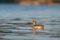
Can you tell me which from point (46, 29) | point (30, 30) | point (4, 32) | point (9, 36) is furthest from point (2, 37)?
point (46, 29)

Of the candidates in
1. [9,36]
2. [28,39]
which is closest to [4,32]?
[9,36]

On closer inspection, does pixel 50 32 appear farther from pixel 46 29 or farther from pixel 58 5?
pixel 58 5

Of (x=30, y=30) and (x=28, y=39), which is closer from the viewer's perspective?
(x=28, y=39)

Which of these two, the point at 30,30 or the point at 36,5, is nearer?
the point at 30,30

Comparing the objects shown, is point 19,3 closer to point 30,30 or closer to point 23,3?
point 23,3

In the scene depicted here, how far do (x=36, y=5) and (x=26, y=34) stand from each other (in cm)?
243

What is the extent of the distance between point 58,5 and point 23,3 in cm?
75

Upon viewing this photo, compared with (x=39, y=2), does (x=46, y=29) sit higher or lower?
lower

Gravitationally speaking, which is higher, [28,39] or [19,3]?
[19,3]

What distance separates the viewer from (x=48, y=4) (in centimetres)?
448

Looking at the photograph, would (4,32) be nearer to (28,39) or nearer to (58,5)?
(28,39)

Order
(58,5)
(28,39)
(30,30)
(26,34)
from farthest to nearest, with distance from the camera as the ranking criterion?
(58,5), (30,30), (26,34), (28,39)

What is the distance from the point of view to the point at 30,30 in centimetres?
223

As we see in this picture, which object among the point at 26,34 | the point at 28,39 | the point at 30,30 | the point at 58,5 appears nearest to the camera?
the point at 28,39
